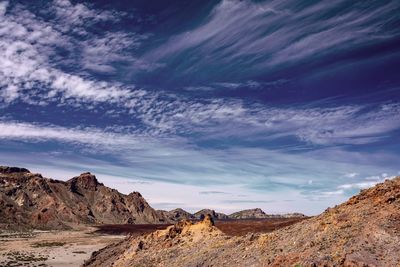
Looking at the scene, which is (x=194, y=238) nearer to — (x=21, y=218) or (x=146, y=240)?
(x=146, y=240)

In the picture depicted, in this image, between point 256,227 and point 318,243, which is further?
point 256,227

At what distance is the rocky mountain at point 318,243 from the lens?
1561 cm

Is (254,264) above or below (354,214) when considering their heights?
below

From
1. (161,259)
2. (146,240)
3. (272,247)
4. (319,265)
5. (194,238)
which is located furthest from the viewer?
(146,240)

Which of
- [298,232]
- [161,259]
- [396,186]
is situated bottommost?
[161,259]

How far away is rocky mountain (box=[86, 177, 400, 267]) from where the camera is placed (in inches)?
615

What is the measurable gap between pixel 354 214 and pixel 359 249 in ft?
12.2

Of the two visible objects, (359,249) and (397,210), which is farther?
(397,210)

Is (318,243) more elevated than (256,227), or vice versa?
(256,227)

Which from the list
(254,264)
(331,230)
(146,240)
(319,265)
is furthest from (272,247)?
(146,240)

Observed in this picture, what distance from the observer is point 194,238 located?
29.8 m

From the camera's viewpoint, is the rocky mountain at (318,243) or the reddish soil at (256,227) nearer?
the rocky mountain at (318,243)

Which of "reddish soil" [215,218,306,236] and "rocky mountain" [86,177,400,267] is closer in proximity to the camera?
"rocky mountain" [86,177,400,267]

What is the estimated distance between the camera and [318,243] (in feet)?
57.7
